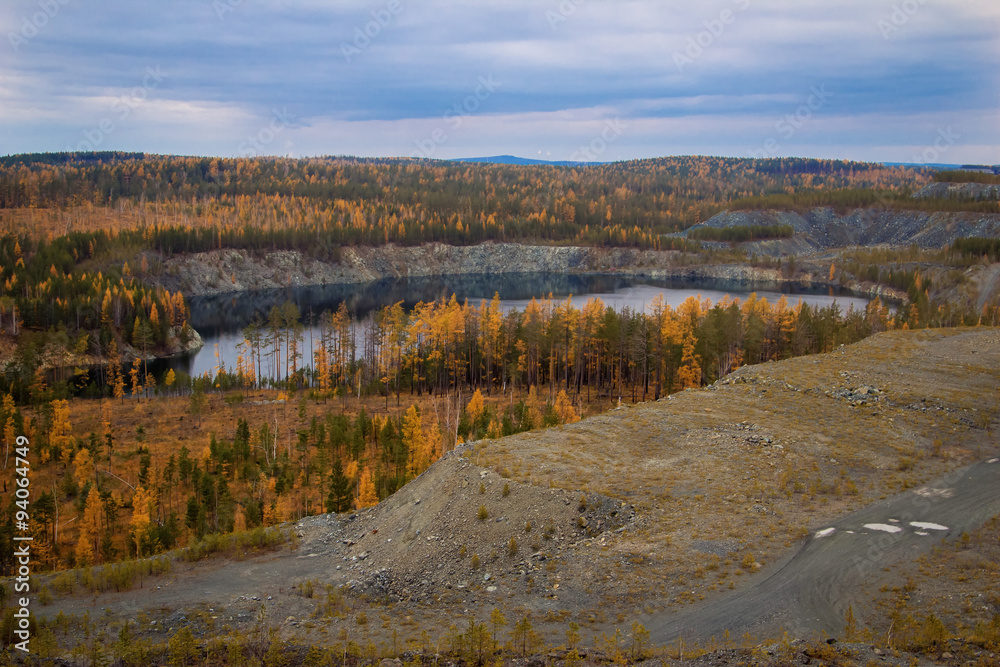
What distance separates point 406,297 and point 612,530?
471ft

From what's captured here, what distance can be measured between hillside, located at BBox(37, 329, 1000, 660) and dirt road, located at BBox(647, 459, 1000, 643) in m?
0.10

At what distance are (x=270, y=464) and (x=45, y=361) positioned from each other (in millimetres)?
51026

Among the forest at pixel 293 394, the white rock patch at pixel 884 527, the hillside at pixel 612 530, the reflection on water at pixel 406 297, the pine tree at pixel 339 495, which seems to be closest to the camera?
the hillside at pixel 612 530

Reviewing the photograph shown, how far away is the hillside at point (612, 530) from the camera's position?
1598 cm

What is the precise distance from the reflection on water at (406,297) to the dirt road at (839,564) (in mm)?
90129

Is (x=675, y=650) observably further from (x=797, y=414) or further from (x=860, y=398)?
(x=860, y=398)

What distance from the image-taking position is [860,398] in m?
31.0

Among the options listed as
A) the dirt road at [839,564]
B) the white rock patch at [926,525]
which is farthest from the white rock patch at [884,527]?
the white rock patch at [926,525]

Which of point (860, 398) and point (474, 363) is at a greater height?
point (860, 398)

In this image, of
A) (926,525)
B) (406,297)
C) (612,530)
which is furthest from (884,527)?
(406,297)

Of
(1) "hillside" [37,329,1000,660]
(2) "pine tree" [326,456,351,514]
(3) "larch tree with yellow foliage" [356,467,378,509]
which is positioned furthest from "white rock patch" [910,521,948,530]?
(2) "pine tree" [326,456,351,514]

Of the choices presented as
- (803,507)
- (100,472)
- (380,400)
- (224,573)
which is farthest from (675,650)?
(380,400)

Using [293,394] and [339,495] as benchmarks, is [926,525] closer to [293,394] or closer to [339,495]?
[339,495]

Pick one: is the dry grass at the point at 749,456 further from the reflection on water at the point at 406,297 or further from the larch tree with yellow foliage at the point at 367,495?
the reflection on water at the point at 406,297
